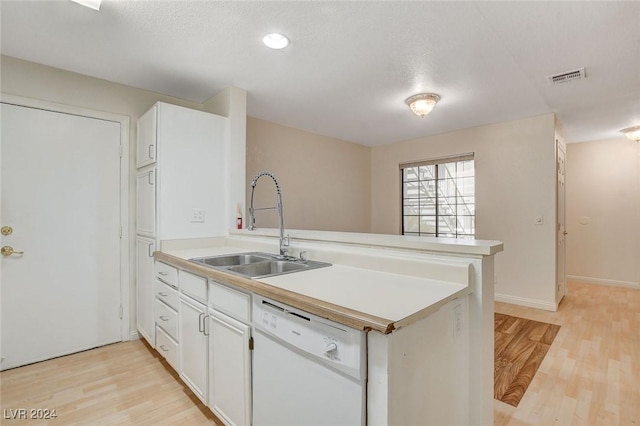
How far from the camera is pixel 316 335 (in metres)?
1.04

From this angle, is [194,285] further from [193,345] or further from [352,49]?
[352,49]

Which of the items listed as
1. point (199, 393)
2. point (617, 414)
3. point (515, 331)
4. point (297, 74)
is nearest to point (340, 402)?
point (199, 393)

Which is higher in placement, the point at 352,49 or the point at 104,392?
the point at 352,49

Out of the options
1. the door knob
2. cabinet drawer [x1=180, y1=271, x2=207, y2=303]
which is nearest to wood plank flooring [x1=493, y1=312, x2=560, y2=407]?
cabinet drawer [x1=180, y1=271, x2=207, y2=303]

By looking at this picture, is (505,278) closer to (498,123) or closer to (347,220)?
(498,123)

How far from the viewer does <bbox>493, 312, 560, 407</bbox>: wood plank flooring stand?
2.01 meters

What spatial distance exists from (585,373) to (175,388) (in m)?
2.90

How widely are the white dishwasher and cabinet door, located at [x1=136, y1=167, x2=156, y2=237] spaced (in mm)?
1601

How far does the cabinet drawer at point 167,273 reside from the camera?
80.2 inches

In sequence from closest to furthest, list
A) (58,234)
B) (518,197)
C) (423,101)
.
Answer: (58,234) < (423,101) < (518,197)

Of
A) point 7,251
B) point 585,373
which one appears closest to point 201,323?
point 7,251

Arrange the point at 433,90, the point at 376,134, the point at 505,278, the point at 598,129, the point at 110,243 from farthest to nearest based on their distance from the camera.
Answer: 1. the point at 376,134
2. the point at 598,129
3. the point at 505,278
4. the point at 433,90
5. the point at 110,243

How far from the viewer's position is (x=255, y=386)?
4.42ft

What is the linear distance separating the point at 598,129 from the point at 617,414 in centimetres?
402
